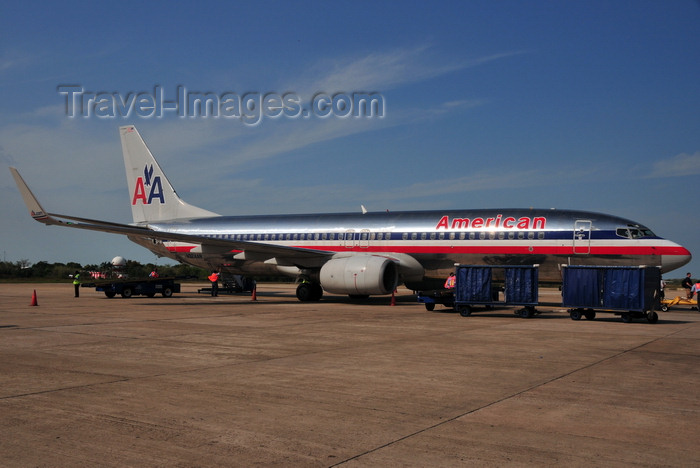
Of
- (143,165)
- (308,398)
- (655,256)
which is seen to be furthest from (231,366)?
(143,165)

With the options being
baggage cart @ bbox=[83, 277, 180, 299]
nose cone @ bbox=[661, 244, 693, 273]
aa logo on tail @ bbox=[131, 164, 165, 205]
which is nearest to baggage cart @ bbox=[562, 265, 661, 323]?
nose cone @ bbox=[661, 244, 693, 273]

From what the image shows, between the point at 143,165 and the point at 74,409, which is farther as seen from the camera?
the point at 143,165

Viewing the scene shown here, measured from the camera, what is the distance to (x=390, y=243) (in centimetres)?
2683

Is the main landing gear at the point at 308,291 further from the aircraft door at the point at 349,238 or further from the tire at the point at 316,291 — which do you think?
the aircraft door at the point at 349,238

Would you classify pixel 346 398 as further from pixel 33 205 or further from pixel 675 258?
pixel 33 205

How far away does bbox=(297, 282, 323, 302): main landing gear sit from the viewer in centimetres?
2845

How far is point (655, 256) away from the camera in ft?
71.1

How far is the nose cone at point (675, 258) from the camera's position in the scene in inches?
841

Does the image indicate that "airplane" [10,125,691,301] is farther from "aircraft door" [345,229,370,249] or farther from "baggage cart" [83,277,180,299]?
"baggage cart" [83,277,180,299]

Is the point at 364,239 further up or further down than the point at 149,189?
further down

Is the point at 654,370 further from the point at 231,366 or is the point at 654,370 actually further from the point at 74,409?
the point at 74,409

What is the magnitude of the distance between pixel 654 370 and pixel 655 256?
13.2 meters

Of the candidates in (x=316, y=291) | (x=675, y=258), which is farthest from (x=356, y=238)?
(x=675, y=258)

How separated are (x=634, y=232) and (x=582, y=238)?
1.75 meters
